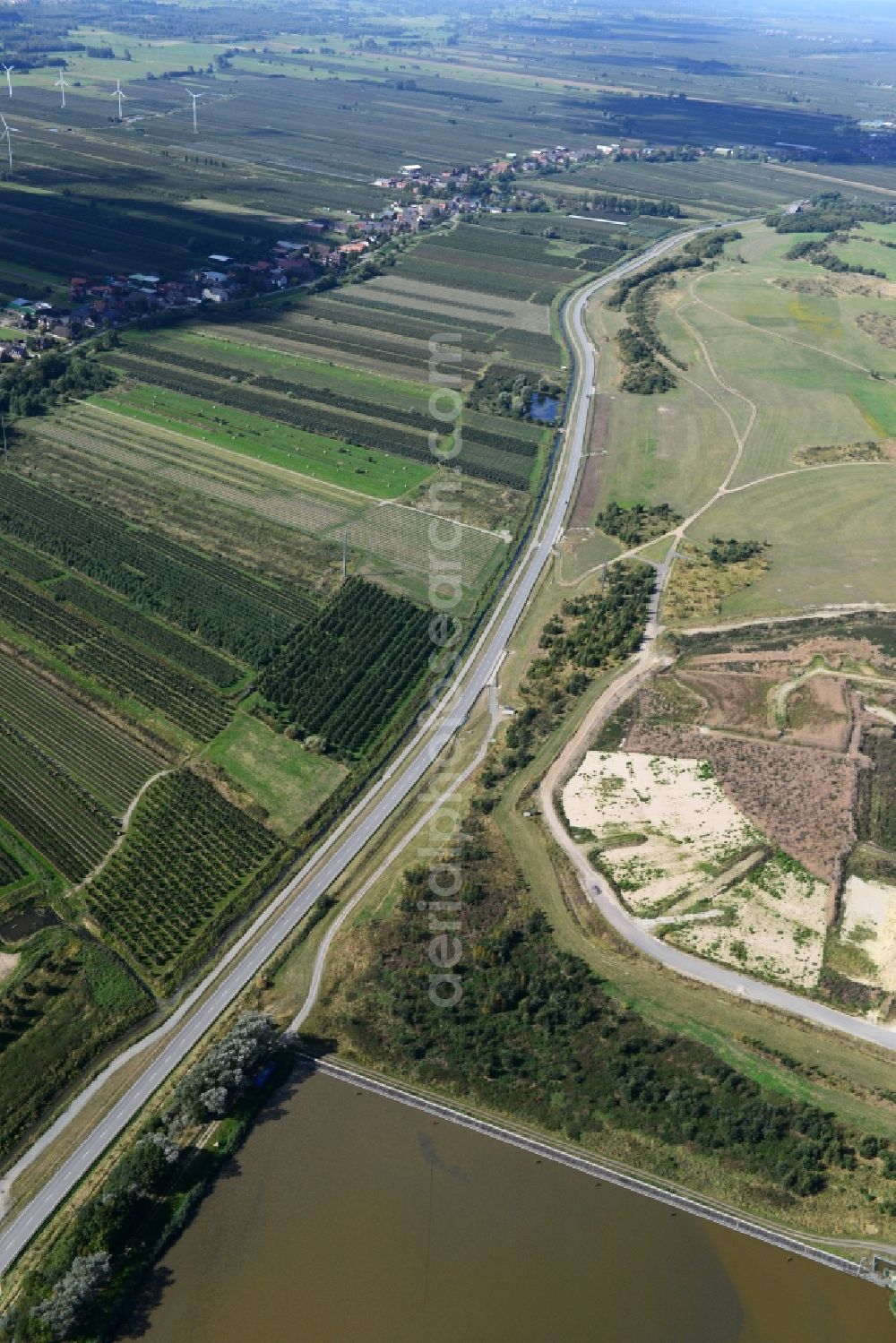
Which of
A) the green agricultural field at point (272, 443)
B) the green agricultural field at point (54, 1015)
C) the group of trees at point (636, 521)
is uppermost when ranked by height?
the green agricultural field at point (272, 443)

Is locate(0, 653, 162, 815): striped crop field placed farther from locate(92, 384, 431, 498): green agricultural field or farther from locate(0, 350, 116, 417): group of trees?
locate(0, 350, 116, 417): group of trees

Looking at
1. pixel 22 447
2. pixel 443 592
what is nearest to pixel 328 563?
pixel 443 592

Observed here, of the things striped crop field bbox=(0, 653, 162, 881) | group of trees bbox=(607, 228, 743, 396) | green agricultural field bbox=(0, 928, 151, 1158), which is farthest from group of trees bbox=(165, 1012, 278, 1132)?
group of trees bbox=(607, 228, 743, 396)

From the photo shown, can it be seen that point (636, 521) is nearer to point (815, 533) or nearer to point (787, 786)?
point (815, 533)

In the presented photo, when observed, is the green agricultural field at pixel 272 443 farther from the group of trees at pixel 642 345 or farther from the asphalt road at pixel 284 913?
the group of trees at pixel 642 345

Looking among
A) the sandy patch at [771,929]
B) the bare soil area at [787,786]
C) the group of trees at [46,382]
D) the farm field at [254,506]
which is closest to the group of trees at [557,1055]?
the sandy patch at [771,929]
